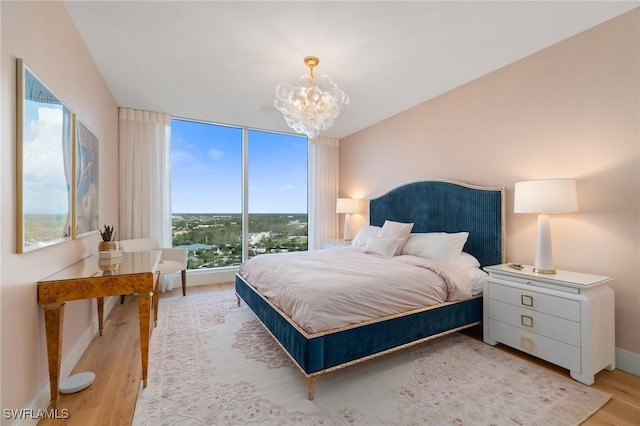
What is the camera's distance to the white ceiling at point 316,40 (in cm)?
207

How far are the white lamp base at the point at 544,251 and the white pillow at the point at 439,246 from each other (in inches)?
28.3

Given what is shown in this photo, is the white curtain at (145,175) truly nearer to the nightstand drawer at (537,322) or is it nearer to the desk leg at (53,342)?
the desk leg at (53,342)

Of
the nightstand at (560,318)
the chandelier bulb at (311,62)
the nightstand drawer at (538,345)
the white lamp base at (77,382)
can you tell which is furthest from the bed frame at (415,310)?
the chandelier bulb at (311,62)

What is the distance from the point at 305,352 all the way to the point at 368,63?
2.68m

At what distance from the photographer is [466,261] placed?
9.60 feet

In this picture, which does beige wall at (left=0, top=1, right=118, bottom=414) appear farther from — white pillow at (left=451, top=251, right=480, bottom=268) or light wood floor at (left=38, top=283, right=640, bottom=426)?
white pillow at (left=451, top=251, right=480, bottom=268)

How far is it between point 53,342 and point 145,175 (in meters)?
2.98

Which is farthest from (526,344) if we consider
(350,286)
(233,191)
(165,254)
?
(233,191)

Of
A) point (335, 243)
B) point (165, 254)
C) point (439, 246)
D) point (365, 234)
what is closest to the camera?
point (439, 246)

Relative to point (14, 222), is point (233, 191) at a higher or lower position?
higher

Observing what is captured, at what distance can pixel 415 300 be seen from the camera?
91.7 inches

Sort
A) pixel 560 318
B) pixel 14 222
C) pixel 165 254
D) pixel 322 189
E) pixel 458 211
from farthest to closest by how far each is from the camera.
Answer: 1. pixel 322 189
2. pixel 165 254
3. pixel 458 211
4. pixel 560 318
5. pixel 14 222

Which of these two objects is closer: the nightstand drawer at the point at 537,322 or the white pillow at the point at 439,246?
the nightstand drawer at the point at 537,322

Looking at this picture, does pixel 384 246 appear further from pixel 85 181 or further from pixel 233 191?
pixel 85 181
